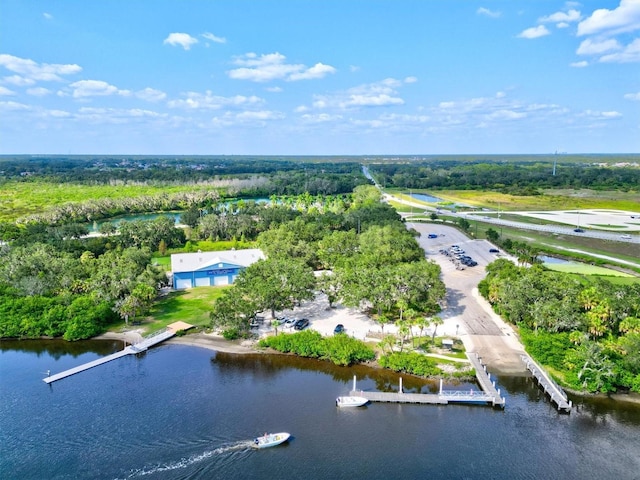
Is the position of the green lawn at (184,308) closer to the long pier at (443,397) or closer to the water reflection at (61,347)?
the water reflection at (61,347)

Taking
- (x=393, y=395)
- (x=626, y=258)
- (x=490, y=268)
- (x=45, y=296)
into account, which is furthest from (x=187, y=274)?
(x=626, y=258)

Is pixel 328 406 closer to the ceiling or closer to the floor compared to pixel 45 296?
closer to the floor

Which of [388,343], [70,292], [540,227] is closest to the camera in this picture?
[388,343]

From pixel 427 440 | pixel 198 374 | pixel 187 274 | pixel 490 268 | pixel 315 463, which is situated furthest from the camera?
pixel 187 274

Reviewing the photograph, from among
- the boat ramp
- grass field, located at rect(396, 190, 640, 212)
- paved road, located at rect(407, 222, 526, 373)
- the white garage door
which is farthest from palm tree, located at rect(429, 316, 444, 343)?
grass field, located at rect(396, 190, 640, 212)

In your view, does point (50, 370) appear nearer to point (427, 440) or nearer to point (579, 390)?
point (427, 440)

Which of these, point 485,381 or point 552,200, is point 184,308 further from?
point 552,200

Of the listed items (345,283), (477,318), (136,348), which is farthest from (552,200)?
(136,348)
